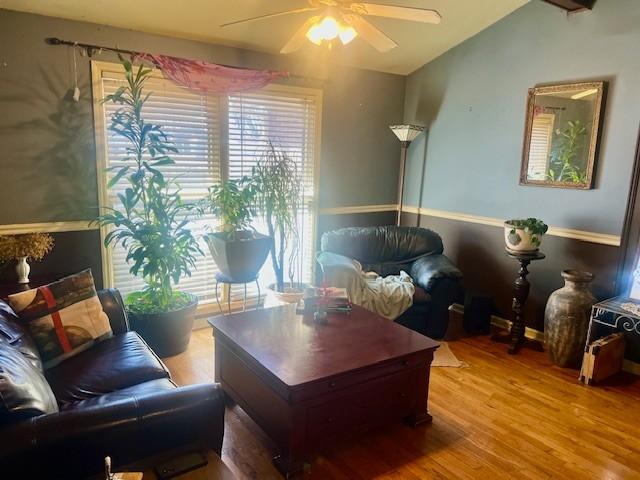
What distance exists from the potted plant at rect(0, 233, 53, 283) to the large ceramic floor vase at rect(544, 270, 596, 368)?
144 inches

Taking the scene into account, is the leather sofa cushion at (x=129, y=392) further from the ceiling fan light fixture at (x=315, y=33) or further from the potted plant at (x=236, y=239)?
the ceiling fan light fixture at (x=315, y=33)

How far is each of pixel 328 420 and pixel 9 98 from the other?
9.53 feet

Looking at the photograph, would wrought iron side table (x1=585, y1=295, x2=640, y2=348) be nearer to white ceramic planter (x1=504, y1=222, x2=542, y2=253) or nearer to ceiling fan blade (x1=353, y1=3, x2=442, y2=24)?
white ceramic planter (x1=504, y1=222, x2=542, y2=253)

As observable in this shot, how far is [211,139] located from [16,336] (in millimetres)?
2306

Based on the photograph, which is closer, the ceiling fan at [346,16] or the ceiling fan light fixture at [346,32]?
the ceiling fan at [346,16]

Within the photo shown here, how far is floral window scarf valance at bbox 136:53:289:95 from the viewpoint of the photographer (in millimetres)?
3520

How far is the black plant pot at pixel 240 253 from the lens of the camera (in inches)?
137

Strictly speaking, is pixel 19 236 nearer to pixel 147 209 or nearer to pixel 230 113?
pixel 147 209

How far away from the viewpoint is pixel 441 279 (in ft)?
12.4

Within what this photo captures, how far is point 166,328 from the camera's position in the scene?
11.1 ft

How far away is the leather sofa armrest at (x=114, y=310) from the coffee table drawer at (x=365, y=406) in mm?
1282

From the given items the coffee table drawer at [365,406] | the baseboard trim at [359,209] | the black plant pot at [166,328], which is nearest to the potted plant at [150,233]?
the black plant pot at [166,328]

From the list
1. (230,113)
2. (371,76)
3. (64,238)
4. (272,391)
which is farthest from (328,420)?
(371,76)

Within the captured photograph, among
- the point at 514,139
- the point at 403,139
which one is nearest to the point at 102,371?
the point at 403,139
